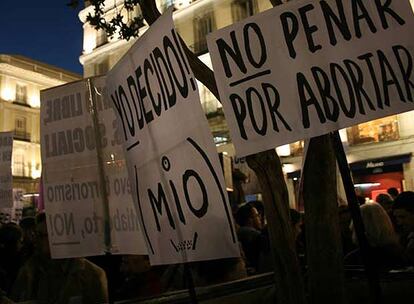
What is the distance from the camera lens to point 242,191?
9.15 meters

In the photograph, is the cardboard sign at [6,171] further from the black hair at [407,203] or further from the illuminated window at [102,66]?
the illuminated window at [102,66]

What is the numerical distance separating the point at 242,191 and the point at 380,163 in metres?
10.5

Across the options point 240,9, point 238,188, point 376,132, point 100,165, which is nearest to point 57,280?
point 100,165

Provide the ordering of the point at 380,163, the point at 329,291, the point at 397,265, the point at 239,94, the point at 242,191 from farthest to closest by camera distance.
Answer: the point at 380,163
the point at 242,191
the point at 397,265
the point at 329,291
the point at 239,94

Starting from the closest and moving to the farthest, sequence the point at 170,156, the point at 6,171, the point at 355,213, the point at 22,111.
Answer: the point at 170,156 → the point at 355,213 → the point at 6,171 → the point at 22,111

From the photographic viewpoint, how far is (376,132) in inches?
731

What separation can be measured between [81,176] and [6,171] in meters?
3.87

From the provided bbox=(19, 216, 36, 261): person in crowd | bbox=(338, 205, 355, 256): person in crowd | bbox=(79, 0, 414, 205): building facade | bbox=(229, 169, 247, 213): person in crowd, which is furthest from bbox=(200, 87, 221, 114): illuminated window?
bbox=(338, 205, 355, 256): person in crowd

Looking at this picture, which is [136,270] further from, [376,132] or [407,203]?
[376,132]

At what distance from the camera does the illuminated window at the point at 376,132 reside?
18.2 m

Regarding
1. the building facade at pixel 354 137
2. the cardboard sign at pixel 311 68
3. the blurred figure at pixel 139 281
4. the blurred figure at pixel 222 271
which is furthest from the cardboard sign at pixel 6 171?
the building facade at pixel 354 137

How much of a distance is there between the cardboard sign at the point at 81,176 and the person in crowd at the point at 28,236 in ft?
7.18

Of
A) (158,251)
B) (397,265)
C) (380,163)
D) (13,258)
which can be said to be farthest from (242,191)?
(380,163)

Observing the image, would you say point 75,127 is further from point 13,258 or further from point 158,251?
point 13,258
